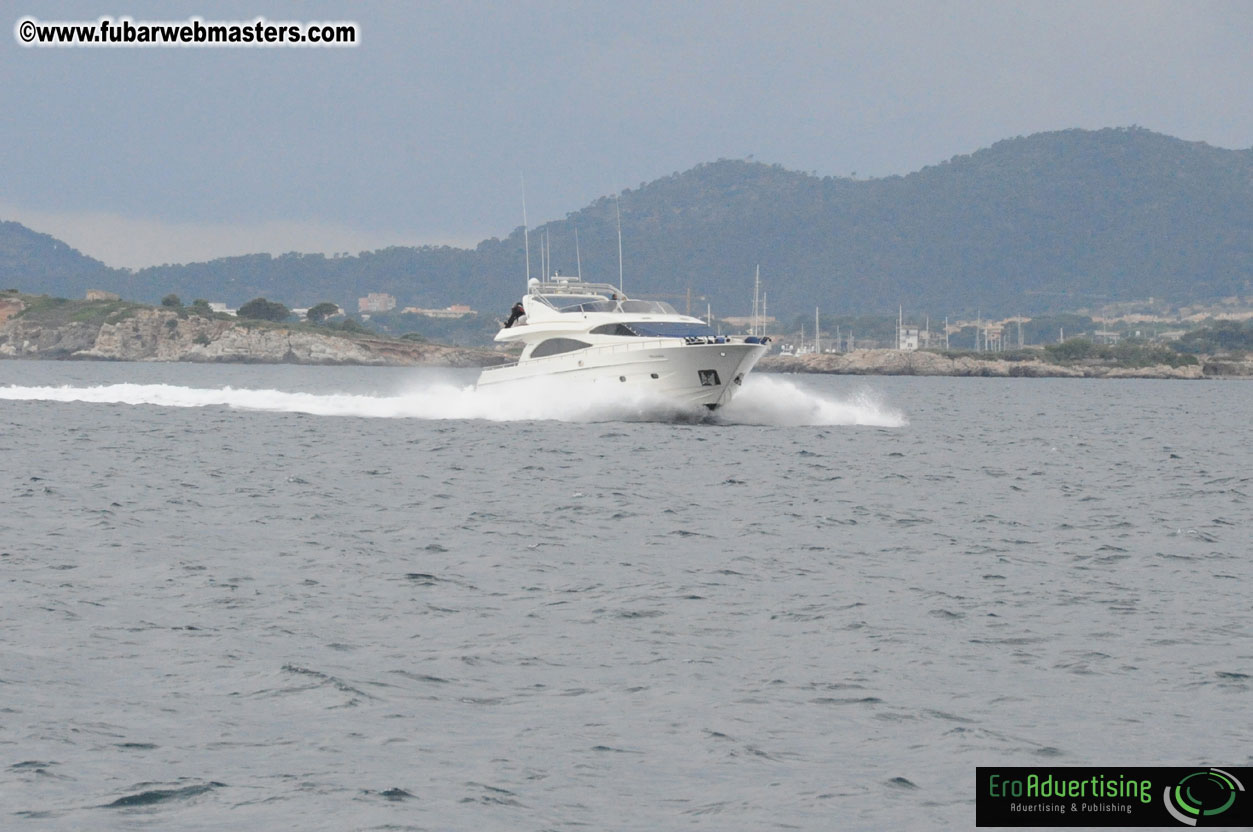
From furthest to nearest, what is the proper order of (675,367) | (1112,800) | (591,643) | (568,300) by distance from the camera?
(568,300) < (675,367) < (591,643) < (1112,800)

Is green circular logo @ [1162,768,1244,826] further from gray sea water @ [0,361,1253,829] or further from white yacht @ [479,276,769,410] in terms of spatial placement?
white yacht @ [479,276,769,410]

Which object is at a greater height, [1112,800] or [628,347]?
[628,347]

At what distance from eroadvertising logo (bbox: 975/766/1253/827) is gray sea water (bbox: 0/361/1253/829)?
37cm

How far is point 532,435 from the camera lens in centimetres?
4631

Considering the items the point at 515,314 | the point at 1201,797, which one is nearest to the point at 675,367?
the point at 515,314

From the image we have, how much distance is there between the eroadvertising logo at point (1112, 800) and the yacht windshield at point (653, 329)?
121 feet

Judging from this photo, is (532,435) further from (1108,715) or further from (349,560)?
(1108,715)

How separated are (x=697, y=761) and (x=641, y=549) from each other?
1154cm

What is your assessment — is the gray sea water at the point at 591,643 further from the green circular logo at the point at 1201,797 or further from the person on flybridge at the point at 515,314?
the person on flybridge at the point at 515,314

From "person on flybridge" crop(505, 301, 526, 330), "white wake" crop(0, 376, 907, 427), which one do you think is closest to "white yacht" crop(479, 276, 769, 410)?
"person on flybridge" crop(505, 301, 526, 330)

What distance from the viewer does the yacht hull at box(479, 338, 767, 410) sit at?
151 ft

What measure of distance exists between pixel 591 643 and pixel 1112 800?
21.8 ft

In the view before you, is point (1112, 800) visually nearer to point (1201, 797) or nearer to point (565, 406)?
point (1201, 797)

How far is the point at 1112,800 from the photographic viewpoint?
1051 centimetres
